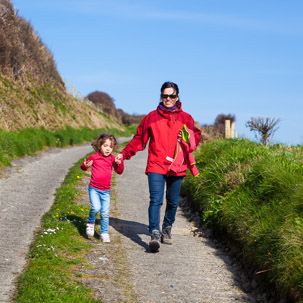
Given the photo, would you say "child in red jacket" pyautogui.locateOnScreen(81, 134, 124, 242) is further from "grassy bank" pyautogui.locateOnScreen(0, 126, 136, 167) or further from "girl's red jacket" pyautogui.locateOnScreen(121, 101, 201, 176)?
"grassy bank" pyautogui.locateOnScreen(0, 126, 136, 167)

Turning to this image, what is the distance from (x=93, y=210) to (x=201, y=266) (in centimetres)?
167

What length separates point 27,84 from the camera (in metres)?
21.7

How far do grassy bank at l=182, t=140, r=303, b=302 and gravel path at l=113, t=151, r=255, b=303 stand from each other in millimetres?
362

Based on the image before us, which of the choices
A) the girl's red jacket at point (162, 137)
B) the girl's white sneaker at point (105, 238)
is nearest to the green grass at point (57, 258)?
the girl's white sneaker at point (105, 238)

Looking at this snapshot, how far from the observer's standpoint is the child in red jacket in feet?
20.4

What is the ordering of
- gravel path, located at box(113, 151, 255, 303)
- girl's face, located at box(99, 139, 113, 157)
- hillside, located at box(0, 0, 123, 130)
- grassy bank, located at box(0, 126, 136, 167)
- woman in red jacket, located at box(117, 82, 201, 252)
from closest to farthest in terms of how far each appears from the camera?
gravel path, located at box(113, 151, 255, 303) → woman in red jacket, located at box(117, 82, 201, 252) → girl's face, located at box(99, 139, 113, 157) → grassy bank, located at box(0, 126, 136, 167) → hillside, located at box(0, 0, 123, 130)

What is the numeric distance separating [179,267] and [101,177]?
1.65 metres

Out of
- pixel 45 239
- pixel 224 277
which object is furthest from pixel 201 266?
pixel 45 239

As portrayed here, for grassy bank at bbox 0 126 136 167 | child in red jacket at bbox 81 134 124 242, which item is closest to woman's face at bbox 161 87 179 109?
child in red jacket at bbox 81 134 124 242

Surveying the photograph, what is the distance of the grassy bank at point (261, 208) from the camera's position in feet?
15.5

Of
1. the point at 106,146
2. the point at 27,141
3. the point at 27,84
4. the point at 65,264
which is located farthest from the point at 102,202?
the point at 27,84

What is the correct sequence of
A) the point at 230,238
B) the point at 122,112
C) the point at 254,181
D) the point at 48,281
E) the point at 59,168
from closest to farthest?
the point at 48,281 → the point at 230,238 → the point at 254,181 → the point at 59,168 → the point at 122,112

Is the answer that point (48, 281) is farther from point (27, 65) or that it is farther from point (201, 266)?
point (27, 65)

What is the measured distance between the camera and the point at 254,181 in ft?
24.7
